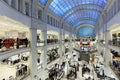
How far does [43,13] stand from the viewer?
22.1 meters

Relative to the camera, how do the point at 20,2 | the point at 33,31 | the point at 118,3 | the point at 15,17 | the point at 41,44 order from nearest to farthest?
1. the point at 15,17
2. the point at 20,2
3. the point at 118,3
4. the point at 33,31
5. the point at 41,44

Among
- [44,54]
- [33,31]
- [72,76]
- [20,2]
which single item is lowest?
[72,76]

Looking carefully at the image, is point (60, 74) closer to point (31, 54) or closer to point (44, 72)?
point (44, 72)

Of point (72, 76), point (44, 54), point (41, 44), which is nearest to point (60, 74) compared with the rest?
point (72, 76)

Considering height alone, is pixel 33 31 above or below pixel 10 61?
above

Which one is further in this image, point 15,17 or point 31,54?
point 31,54

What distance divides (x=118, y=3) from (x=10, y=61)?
20.1m

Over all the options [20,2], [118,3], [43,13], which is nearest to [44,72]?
[43,13]

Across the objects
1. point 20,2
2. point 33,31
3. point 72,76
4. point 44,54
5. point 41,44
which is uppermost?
point 20,2

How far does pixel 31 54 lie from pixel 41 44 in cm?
464

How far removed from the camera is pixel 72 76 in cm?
1977

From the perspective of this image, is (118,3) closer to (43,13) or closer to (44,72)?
(43,13)

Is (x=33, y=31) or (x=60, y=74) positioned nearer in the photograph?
(x=33, y=31)

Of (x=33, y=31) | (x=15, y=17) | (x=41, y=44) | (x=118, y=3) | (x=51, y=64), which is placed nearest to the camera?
(x=15, y=17)
